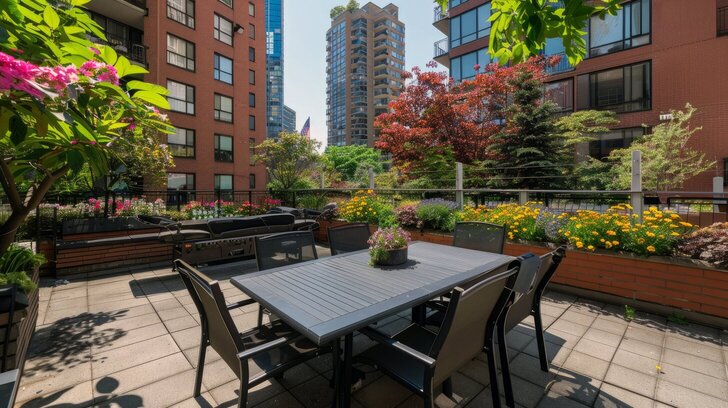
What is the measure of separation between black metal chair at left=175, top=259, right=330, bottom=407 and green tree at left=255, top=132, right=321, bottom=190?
17.3 m

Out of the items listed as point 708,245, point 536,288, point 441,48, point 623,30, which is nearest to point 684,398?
point 536,288

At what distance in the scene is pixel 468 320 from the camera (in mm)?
1627

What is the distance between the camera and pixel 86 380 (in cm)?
230

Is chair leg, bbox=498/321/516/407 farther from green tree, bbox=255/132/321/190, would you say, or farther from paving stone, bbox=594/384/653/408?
green tree, bbox=255/132/321/190

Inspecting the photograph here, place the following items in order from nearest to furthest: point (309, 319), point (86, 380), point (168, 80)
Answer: point (309, 319), point (86, 380), point (168, 80)

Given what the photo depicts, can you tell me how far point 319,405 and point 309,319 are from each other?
0.82 metres

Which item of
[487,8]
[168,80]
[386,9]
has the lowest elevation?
[168,80]

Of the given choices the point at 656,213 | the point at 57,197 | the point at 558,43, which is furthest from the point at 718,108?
the point at 57,197

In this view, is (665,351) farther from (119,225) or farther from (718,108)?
(718,108)

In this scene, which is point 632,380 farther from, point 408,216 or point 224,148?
point 224,148

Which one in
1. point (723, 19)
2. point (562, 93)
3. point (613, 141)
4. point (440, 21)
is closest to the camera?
point (723, 19)

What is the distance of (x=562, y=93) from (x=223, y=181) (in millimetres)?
19876

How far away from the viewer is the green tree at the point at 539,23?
6.04 feet

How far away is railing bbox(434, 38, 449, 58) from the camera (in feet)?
68.2
